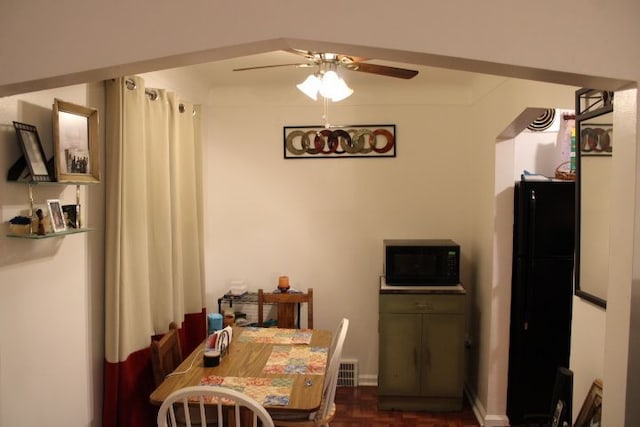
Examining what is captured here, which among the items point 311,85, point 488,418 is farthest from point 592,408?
point 311,85

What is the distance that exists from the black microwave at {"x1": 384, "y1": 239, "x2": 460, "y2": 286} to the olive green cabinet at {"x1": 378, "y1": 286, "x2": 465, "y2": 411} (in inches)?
3.7

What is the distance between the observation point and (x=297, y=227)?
392cm

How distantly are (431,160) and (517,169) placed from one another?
0.71m

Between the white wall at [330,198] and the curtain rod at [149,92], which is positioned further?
the white wall at [330,198]

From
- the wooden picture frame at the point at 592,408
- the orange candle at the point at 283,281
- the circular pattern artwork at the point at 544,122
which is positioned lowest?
the wooden picture frame at the point at 592,408

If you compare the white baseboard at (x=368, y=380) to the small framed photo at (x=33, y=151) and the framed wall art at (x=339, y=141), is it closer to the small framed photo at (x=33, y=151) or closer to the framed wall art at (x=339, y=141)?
the framed wall art at (x=339, y=141)

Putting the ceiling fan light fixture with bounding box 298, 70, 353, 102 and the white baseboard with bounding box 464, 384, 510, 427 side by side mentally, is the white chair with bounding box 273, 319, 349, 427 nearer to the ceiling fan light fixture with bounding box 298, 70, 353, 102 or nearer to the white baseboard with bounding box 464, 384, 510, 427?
the ceiling fan light fixture with bounding box 298, 70, 353, 102

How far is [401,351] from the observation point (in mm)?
3424

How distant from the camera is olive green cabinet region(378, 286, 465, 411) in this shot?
3.39 meters

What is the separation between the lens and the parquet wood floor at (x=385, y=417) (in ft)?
10.7

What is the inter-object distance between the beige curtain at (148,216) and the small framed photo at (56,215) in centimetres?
41

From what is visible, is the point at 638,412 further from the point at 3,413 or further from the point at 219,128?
the point at 219,128

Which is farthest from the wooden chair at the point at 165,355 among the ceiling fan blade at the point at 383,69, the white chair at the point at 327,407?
the ceiling fan blade at the point at 383,69

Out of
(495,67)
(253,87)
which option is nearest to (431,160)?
(253,87)
